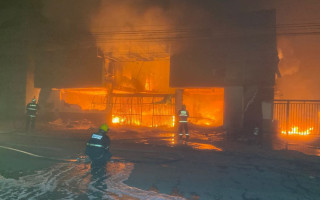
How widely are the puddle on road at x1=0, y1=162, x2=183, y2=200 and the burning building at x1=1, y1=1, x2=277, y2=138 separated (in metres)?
9.48

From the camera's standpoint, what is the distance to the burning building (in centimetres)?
1321

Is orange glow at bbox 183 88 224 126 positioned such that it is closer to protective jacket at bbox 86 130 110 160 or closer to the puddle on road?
protective jacket at bbox 86 130 110 160

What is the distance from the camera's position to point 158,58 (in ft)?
55.2

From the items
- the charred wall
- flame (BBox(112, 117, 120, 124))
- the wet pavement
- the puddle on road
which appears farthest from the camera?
flame (BBox(112, 117, 120, 124))

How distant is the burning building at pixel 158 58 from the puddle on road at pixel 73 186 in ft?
31.1

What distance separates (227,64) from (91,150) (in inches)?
391

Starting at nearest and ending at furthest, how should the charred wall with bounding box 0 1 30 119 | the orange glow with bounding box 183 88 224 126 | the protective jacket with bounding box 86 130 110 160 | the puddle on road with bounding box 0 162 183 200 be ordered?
1. the puddle on road with bounding box 0 162 183 200
2. the protective jacket with bounding box 86 130 110 160
3. the charred wall with bounding box 0 1 30 119
4. the orange glow with bounding box 183 88 224 126

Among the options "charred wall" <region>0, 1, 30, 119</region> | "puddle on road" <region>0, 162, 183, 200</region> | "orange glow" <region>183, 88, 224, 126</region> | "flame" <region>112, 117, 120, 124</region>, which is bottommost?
"puddle on road" <region>0, 162, 183, 200</region>

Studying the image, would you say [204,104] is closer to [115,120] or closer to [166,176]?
[115,120]

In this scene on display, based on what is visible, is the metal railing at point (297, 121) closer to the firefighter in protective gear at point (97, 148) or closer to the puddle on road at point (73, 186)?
the firefighter in protective gear at point (97, 148)

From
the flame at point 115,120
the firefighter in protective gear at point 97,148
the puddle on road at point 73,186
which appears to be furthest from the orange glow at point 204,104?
the puddle on road at point 73,186

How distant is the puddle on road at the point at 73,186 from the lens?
4090mm

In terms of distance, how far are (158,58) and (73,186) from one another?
13121 mm

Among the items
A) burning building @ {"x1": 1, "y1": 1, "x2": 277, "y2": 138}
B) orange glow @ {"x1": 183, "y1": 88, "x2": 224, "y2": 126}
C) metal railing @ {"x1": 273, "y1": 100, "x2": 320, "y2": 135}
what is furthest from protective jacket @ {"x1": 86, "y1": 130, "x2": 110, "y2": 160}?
orange glow @ {"x1": 183, "y1": 88, "x2": 224, "y2": 126}
